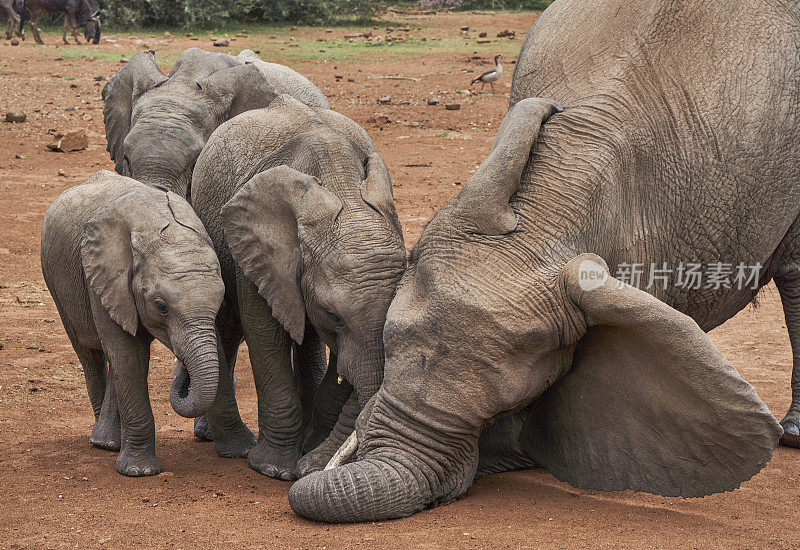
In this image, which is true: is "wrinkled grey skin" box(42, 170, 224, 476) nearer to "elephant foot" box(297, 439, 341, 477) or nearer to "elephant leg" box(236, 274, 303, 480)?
"elephant leg" box(236, 274, 303, 480)

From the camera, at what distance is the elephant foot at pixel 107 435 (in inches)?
231

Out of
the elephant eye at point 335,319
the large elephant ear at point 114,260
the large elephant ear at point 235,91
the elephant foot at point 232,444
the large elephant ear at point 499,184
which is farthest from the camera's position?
the large elephant ear at point 235,91

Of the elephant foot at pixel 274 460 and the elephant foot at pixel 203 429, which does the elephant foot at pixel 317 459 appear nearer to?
the elephant foot at pixel 274 460

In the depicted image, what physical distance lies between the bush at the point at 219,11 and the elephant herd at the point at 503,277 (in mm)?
18412

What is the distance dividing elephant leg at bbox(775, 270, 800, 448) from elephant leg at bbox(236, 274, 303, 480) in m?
2.57

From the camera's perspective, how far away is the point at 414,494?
4285mm

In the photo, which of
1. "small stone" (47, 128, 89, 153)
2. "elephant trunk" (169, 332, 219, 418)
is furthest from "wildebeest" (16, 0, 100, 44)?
"elephant trunk" (169, 332, 219, 418)

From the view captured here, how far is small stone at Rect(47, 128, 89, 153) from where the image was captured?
13734mm

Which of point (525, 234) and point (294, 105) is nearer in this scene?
Result: point (525, 234)

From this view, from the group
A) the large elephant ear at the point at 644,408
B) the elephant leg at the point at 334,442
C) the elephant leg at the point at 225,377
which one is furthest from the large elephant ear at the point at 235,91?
the large elephant ear at the point at 644,408

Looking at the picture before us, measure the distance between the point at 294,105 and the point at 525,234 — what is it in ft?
6.60

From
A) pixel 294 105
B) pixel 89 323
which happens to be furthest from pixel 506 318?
pixel 89 323

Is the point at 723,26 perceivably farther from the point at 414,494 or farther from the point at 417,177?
the point at 417,177

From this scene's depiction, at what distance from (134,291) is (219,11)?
19569 mm
